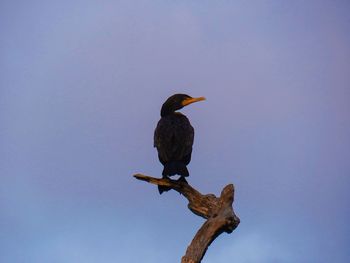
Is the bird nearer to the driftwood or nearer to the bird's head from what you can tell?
the bird's head

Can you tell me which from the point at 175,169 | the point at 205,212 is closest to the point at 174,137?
the point at 175,169

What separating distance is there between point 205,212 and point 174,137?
1.51 metres

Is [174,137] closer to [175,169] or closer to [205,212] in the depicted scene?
[175,169]

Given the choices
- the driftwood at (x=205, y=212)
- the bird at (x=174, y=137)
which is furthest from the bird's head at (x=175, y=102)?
the driftwood at (x=205, y=212)

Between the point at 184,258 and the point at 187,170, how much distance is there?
178 centimetres

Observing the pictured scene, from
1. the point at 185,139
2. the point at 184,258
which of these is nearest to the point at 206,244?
the point at 184,258

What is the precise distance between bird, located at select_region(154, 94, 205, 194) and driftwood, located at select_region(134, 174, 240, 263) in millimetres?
184

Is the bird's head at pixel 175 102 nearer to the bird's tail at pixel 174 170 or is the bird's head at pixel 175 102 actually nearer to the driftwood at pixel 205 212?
the bird's tail at pixel 174 170

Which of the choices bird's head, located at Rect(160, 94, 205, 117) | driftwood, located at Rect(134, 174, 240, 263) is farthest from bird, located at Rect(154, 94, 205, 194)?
driftwood, located at Rect(134, 174, 240, 263)

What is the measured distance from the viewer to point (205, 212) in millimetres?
7492

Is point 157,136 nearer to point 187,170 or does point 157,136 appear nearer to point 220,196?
point 187,170

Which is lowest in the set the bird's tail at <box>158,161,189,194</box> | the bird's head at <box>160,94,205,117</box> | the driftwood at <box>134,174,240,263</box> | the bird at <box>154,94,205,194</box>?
the driftwood at <box>134,174,240,263</box>

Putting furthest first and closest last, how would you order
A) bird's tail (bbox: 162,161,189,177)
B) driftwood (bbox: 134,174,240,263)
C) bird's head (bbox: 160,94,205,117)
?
1. bird's head (bbox: 160,94,205,117)
2. bird's tail (bbox: 162,161,189,177)
3. driftwood (bbox: 134,174,240,263)

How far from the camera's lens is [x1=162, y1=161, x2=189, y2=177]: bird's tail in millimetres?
8086
